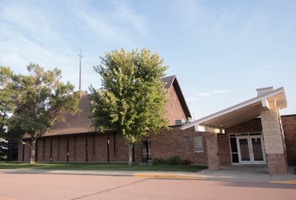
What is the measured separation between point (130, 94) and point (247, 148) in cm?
1009

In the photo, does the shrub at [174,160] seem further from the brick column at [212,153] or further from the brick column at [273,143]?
the brick column at [273,143]

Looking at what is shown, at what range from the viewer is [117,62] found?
2059cm

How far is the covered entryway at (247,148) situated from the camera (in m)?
19.8

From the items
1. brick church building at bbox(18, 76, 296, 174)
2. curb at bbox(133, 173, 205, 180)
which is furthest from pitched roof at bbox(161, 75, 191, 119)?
curb at bbox(133, 173, 205, 180)

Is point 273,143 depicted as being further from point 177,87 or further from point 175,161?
point 177,87

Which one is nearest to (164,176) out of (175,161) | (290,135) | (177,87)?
(175,161)

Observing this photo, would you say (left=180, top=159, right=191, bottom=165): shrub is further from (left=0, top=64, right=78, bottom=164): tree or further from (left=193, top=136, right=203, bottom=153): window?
(left=0, top=64, right=78, bottom=164): tree

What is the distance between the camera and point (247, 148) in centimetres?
2027

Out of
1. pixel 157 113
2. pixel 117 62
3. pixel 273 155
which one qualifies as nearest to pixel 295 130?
pixel 273 155

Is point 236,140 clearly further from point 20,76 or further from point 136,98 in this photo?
point 20,76

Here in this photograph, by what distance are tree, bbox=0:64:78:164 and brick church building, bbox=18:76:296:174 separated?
10.3 ft

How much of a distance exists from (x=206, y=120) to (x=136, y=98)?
23.1ft

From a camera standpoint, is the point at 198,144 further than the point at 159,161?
No

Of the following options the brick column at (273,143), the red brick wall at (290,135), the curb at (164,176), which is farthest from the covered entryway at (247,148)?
the curb at (164,176)
